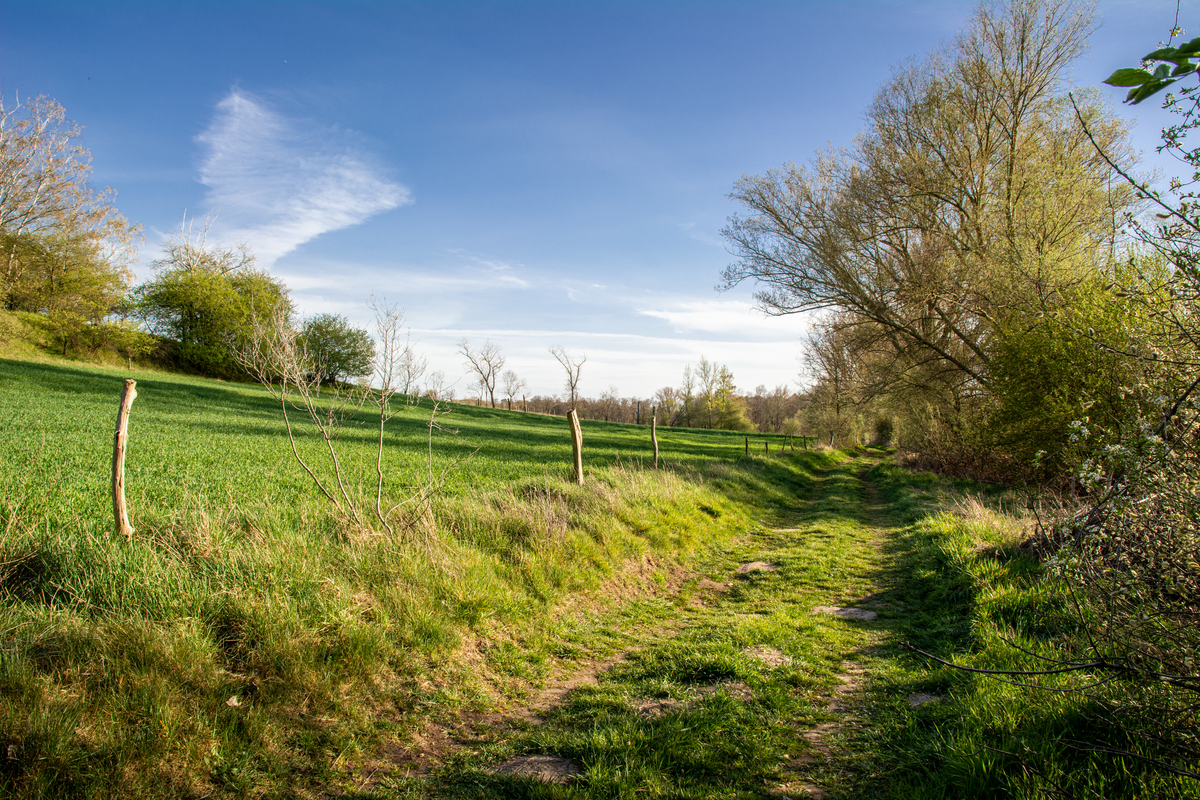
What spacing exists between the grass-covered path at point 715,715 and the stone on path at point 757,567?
1.06 meters

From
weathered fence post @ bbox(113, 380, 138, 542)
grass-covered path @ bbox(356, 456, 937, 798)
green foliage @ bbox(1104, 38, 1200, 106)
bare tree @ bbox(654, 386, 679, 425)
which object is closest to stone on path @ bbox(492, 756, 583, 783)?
grass-covered path @ bbox(356, 456, 937, 798)

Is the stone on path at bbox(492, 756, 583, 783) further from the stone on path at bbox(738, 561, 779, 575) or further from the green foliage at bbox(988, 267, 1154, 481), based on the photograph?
the green foliage at bbox(988, 267, 1154, 481)

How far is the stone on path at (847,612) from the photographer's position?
21.4 ft

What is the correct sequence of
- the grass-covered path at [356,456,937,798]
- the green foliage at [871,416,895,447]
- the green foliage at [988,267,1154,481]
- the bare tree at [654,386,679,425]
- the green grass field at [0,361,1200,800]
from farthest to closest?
1. the bare tree at [654,386,679,425]
2. the green foliage at [871,416,895,447]
3. the green foliage at [988,267,1154,481]
4. the grass-covered path at [356,456,937,798]
5. the green grass field at [0,361,1200,800]

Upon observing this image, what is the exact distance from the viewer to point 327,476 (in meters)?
11.8

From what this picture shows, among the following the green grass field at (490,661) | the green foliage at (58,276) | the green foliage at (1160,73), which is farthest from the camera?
the green foliage at (58,276)

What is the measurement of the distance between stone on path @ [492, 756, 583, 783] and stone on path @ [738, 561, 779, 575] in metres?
5.60

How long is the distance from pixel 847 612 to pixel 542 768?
478cm

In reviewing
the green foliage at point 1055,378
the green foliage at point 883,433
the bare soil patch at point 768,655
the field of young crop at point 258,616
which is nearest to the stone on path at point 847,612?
the bare soil patch at point 768,655

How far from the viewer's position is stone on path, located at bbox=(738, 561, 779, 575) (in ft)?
28.1

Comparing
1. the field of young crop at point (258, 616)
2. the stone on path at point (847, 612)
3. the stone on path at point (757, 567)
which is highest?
the field of young crop at point (258, 616)

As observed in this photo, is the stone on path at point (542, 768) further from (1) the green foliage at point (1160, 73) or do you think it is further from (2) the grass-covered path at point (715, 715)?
(1) the green foliage at point (1160, 73)

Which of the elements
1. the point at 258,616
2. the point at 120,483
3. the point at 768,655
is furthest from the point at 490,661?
the point at 120,483

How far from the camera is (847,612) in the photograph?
671 centimetres
